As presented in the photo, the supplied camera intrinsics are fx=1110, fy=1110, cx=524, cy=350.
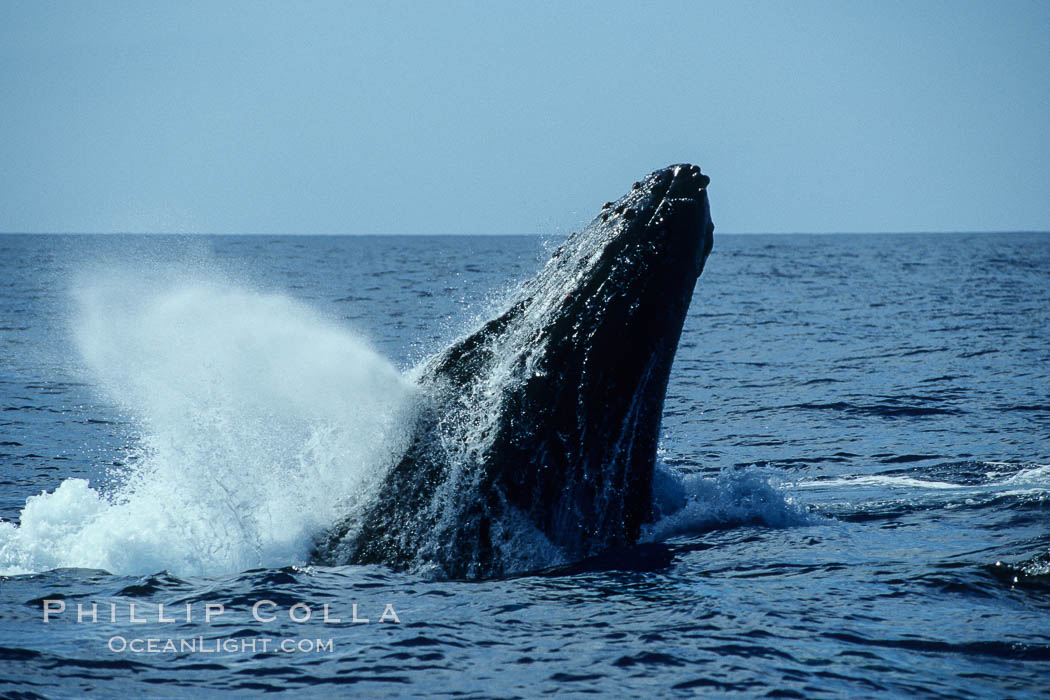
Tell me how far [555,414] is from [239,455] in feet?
10.2

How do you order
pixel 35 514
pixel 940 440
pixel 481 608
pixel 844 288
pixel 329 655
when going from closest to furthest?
pixel 329 655, pixel 481 608, pixel 35 514, pixel 940 440, pixel 844 288

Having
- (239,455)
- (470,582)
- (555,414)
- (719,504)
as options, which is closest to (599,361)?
(555,414)

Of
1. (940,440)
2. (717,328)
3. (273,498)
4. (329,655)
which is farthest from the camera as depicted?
(717,328)

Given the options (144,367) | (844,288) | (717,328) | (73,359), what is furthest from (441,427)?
(844,288)

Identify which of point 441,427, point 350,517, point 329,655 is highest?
point 441,427

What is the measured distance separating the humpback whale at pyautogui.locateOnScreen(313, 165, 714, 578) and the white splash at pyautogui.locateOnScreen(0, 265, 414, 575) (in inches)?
14.4

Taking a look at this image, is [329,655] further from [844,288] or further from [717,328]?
[844,288]

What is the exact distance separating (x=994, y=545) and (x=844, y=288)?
4182 centimetres

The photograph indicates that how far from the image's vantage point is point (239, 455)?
8773mm

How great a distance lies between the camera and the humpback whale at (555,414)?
22.7ft

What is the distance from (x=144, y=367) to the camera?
68.1 feet

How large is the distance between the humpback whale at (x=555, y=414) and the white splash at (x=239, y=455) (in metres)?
0.37

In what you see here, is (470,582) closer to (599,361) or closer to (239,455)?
(599,361)

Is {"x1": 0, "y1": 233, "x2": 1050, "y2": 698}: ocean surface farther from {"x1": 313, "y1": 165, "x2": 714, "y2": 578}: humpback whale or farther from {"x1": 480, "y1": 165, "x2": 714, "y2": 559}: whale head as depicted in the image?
{"x1": 480, "y1": 165, "x2": 714, "y2": 559}: whale head
